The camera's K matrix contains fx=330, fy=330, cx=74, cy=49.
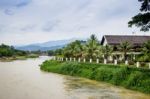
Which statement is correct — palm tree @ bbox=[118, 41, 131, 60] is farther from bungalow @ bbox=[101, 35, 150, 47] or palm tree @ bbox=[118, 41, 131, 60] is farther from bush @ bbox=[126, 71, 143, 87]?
bush @ bbox=[126, 71, 143, 87]

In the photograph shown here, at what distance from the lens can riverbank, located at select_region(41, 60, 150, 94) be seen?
1300 inches

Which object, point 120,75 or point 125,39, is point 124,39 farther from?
point 120,75

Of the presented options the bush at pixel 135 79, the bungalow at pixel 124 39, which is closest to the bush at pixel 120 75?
the bush at pixel 135 79

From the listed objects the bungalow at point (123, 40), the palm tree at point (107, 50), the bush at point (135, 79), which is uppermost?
the bungalow at point (123, 40)

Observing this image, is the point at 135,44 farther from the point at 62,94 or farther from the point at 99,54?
the point at 62,94

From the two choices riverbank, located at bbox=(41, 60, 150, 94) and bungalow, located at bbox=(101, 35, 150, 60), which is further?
bungalow, located at bbox=(101, 35, 150, 60)

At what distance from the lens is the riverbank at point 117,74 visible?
108 ft

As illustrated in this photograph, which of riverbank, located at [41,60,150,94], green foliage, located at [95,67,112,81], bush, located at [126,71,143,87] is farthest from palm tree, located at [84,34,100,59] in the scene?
bush, located at [126,71,143,87]

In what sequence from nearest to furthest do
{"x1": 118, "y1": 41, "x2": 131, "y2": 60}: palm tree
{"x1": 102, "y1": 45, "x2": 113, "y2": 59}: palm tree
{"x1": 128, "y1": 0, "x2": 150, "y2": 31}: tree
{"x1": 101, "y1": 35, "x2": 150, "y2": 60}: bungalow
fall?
{"x1": 128, "y1": 0, "x2": 150, "y2": 31}: tree, {"x1": 102, "y1": 45, "x2": 113, "y2": 59}: palm tree, {"x1": 118, "y1": 41, "x2": 131, "y2": 60}: palm tree, {"x1": 101, "y1": 35, "x2": 150, "y2": 60}: bungalow

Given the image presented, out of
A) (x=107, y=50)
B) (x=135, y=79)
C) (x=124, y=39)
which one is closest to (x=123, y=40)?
(x=124, y=39)

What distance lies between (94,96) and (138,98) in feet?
13.1

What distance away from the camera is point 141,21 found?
28875mm

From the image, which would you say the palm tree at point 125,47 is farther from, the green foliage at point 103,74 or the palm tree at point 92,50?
the green foliage at point 103,74

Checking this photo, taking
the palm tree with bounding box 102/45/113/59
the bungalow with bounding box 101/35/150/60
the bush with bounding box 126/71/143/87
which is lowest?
the bush with bounding box 126/71/143/87
